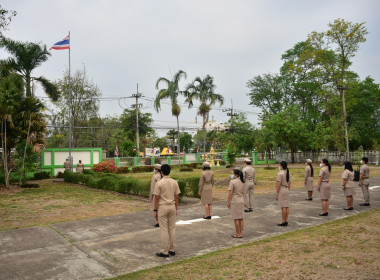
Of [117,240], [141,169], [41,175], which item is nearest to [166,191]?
[117,240]

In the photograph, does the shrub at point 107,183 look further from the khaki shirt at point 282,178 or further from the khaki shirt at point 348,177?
the khaki shirt at point 348,177

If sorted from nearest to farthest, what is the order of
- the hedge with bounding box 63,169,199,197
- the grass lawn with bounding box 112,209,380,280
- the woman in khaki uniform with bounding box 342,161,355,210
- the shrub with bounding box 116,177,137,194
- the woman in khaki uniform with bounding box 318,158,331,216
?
the grass lawn with bounding box 112,209,380,280 → the woman in khaki uniform with bounding box 318,158,331,216 → the woman in khaki uniform with bounding box 342,161,355,210 → the hedge with bounding box 63,169,199,197 → the shrub with bounding box 116,177,137,194

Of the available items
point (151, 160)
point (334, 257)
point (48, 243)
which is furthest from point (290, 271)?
point (151, 160)

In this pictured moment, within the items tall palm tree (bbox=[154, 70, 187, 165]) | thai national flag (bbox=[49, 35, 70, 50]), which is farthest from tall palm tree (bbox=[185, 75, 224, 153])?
thai national flag (bbox=[49, 35, 70, 50])

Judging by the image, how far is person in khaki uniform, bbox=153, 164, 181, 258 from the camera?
5.49m

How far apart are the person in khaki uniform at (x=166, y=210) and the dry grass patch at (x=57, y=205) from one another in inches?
181

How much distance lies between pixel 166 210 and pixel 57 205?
300 inches

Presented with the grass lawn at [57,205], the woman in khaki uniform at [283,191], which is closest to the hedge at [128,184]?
the grass lawn at [57,205]

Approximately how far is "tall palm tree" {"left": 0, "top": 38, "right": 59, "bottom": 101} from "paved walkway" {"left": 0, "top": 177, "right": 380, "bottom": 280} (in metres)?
18.3

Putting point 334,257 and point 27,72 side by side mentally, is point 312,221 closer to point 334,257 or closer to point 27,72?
point 334,257

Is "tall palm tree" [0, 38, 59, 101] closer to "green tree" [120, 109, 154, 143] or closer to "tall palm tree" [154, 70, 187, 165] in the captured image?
"tall palm tree" [154, 70, 187, 165]

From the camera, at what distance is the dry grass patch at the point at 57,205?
919cm

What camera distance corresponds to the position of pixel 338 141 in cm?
3434

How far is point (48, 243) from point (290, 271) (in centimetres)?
486
